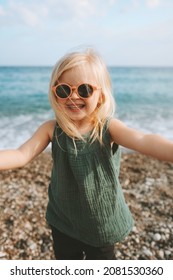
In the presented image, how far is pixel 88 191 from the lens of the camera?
260 cm

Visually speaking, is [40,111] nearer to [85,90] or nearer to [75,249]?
[75,249]

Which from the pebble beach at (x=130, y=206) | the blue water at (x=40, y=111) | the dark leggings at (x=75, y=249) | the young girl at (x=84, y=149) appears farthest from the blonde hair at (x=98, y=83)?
the blue water at (x=40, y=111)

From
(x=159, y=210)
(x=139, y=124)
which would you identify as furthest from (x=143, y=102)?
(x=159, y=210)

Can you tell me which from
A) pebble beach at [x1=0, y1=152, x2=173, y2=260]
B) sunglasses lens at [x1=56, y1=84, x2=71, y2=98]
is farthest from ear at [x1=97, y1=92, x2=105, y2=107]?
pebble beach at [x1=0, y1=152, x2=173, y2=260]

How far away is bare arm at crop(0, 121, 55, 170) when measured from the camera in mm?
2437

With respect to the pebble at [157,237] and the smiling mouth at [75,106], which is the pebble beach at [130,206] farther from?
the smiling mouth at [75,106]

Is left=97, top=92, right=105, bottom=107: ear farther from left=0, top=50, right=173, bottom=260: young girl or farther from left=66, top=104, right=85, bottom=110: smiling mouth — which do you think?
left=66, top=104, right=85, bottom=110: smiling mouth

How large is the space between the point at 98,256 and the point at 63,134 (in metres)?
1.07

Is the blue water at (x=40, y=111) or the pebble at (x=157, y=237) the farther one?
the blue water at (x=40, y=111)

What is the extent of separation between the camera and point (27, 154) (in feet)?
8.39

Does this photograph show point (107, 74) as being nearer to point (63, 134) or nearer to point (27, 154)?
point (63, 134)

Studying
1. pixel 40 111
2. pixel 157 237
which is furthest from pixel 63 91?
pixel 40 111

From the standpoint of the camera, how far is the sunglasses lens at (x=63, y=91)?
2459 mm

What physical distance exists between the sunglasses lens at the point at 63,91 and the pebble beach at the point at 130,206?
8.42ft
